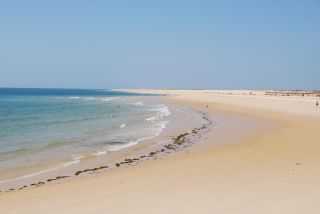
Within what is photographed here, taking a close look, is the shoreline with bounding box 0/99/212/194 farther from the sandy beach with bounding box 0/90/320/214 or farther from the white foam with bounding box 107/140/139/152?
the sandy beach with bounding box 0/90/320/214

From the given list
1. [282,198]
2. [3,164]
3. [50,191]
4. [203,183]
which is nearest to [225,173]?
[203,183]

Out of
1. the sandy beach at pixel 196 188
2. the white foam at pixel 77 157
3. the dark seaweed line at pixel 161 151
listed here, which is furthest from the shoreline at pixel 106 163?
the sandy beach at pixel 196 188

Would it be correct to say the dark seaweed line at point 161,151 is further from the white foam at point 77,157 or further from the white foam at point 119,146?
the white foam at point 77,157

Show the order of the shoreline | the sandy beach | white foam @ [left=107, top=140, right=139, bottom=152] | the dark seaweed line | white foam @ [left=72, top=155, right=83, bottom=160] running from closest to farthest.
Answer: the sandy beach, the shoreline, the dark seaweed line, white foam @ [left=72, top=155, right=83, bottom=160], white foam @ [left=107, top=140, right=139, bottom=152]

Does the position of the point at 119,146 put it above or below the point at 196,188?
below

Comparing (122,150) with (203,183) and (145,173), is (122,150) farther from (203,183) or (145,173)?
(203,183)

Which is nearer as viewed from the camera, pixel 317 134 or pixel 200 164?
pixel 200 164

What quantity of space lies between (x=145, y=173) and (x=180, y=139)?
31.4 ft

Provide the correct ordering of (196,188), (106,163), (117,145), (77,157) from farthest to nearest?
1. (117,145)
2. (77,157)
3. (106,163)
4. (196,188)

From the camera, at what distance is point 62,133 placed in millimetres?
25719

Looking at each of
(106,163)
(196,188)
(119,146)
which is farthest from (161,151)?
(196,188)

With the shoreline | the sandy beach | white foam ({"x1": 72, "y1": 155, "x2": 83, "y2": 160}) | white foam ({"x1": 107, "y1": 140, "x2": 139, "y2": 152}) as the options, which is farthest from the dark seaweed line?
white foam ({"x1": 72, "y1": 155, "x2": 83, "y2": 160})

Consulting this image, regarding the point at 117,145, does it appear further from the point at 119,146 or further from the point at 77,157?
the point at 77,157

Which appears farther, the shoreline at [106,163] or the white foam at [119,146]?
the white foam at [119,146]
